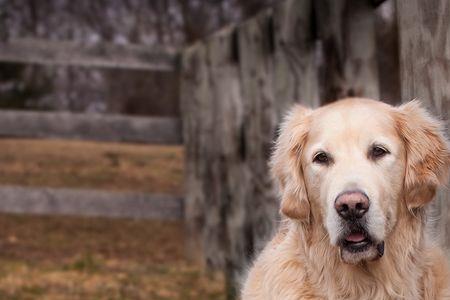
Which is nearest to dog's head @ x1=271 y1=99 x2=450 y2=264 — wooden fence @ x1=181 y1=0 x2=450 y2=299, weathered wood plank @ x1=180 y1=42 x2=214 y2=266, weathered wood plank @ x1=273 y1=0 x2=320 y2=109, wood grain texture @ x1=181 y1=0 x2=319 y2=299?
wooden fence @ x1=181 y1=0 x2=450 y2=299

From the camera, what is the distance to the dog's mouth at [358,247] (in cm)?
341

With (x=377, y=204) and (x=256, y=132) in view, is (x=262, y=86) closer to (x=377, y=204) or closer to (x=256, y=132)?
(x=256, y=132)

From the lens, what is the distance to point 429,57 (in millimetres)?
3982

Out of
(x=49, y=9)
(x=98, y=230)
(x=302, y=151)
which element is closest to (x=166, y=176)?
(x=98, y=230)

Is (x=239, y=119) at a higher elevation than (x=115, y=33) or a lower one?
lower

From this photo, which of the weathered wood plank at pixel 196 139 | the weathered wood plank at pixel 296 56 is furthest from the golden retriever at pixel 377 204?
the weathered wood plank at pixel 196 139

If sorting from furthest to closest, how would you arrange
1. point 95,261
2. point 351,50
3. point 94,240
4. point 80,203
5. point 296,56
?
point 94,240 < point 95,261 < point 80,203 < point 296,56 < point 351,50

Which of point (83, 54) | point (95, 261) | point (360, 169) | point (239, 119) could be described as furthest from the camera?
point (95, 261)

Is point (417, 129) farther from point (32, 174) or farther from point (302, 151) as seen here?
point (32, 174)

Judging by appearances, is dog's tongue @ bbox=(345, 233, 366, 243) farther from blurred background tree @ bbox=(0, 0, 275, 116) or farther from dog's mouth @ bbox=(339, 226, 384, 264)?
A: blurred background tree @ bbox=(0, 0, 275, 116)

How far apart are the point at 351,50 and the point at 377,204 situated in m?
2.22

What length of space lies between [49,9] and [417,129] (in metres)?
19.2

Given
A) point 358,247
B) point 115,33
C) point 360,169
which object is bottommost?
point 358,247

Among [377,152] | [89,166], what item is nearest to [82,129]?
[377,152]
